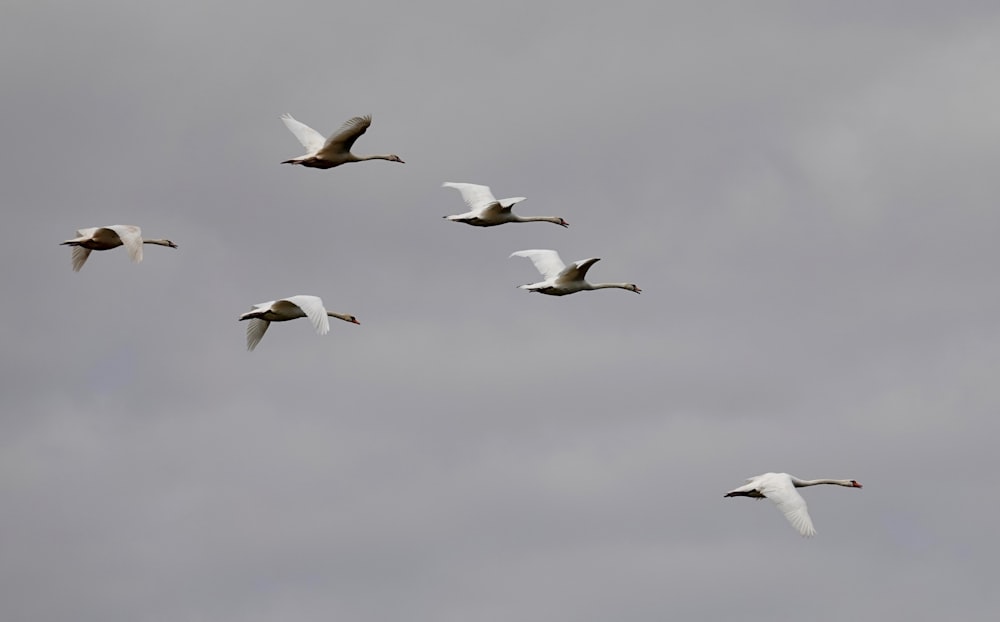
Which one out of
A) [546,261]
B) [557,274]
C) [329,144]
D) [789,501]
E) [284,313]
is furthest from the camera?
[546,261]

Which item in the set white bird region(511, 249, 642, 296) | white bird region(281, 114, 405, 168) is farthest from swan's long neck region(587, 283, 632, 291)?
white bird region(281, 114, 405, 168)

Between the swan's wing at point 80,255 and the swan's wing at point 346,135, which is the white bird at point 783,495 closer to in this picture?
the swan's wing at point 346,135

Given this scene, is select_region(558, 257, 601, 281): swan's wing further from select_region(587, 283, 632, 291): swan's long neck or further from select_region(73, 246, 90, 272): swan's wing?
select_region(73, 246, 90, 272): swan's wing

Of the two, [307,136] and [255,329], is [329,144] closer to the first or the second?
[307,136]

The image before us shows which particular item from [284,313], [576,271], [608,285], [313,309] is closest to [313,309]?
[313,309]

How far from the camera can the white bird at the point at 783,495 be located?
57.2 meters

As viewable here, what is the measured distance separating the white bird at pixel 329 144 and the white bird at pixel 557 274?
6373mm

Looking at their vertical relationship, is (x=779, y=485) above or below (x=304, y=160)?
below

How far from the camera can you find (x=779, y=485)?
195ft

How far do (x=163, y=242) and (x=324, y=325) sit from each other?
16231 mm

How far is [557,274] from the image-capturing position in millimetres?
71938

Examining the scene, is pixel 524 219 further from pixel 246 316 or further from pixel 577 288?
pixel 246 316

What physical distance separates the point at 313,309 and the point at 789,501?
49.7 ft

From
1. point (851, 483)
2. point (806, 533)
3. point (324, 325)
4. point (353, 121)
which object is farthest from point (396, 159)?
point (806, 533)
